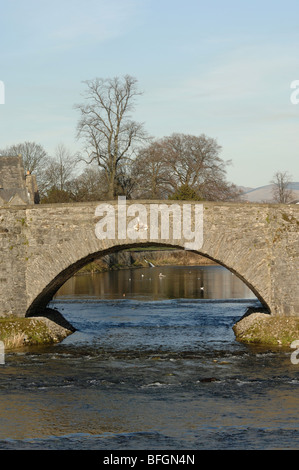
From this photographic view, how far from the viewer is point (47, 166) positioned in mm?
75438

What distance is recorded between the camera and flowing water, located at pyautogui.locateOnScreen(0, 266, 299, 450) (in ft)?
44.7

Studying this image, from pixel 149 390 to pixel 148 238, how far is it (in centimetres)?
703

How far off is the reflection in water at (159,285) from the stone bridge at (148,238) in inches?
560

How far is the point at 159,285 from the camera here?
4409 centimetres

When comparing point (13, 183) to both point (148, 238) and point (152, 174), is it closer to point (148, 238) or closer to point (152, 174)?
point (152, 174)

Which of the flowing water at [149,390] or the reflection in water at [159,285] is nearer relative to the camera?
the flowing water at [149,390]

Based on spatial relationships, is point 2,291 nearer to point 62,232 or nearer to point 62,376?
point 62,232

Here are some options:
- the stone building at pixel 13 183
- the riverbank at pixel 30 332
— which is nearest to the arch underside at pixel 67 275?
the riverbank at pixel 30 332

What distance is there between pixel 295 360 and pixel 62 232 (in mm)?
8460

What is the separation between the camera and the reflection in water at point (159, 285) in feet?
128

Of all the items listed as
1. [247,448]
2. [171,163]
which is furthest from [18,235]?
[171,163]

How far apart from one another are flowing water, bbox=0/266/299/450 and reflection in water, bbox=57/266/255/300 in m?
9.21

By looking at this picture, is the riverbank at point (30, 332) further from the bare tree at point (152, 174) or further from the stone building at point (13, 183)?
the bare tree at point (152, 174)

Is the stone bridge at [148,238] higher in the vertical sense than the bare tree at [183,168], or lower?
lower
